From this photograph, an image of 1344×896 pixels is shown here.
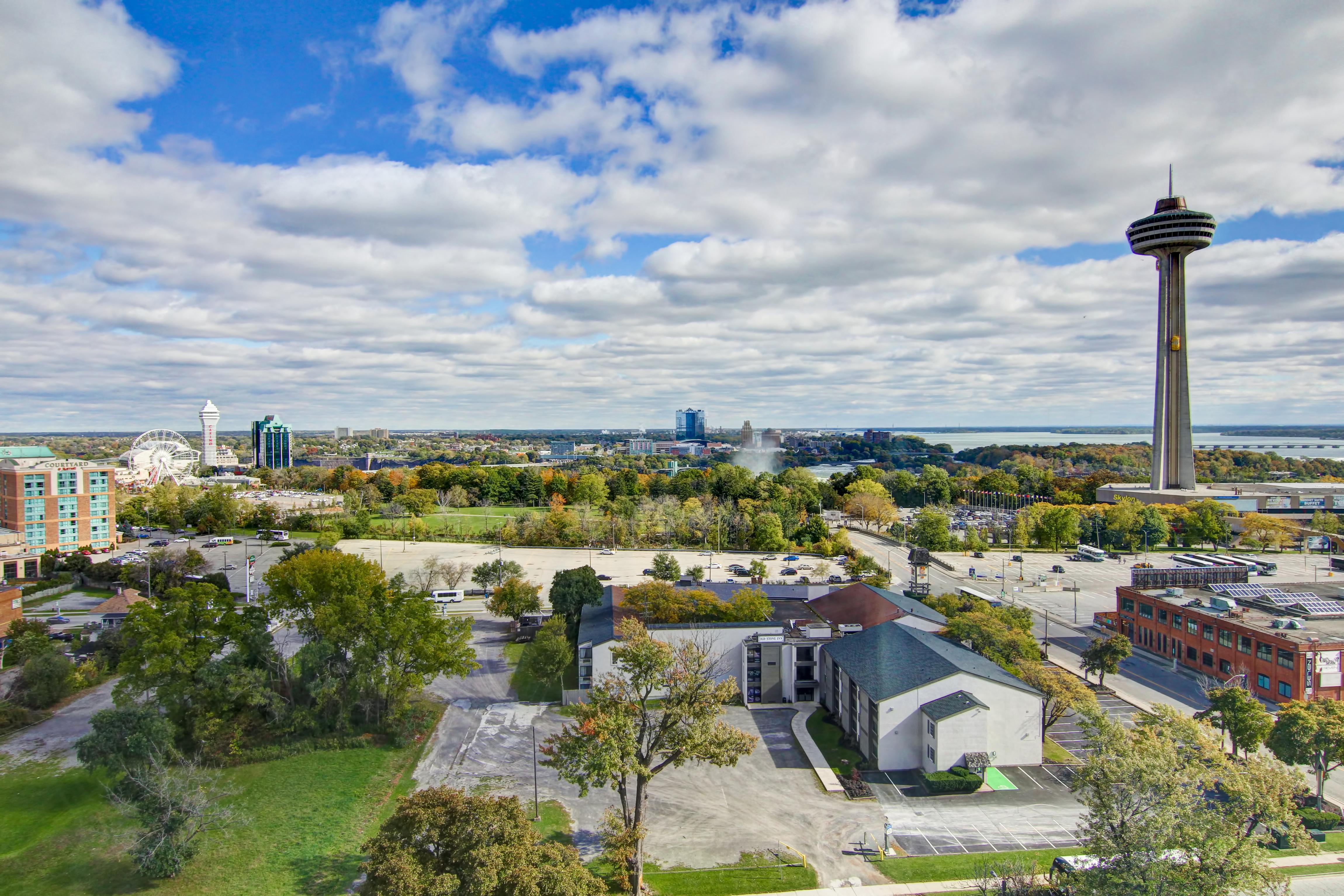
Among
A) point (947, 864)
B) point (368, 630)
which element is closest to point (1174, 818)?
point (947, 864)

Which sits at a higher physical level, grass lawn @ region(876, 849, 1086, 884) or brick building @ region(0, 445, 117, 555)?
brick building @ region(0, 445, 117, 555)

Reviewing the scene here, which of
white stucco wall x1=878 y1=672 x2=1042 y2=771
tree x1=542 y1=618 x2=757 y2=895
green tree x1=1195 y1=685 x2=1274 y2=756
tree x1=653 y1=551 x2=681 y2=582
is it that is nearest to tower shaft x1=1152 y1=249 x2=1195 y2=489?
tree x1=653 y1=551 x2=681 y2=582

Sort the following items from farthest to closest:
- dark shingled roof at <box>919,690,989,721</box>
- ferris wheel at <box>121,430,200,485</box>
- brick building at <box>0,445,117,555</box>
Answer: ferris wheel at <box>121,430,200,485</box>
brick building at <box>0,445,117,555</box>
dark shingled roof at <box>919,690,989,721</box>

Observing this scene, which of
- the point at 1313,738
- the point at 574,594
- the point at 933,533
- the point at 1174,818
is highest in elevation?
the point at 1174,818

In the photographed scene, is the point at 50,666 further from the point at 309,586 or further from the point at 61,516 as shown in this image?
the point at 61,516

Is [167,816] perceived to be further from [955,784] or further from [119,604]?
[119,604]

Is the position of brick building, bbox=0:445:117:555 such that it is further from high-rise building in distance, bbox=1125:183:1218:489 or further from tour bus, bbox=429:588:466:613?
high-rise building in distance, bbox=1125:183:1218:489

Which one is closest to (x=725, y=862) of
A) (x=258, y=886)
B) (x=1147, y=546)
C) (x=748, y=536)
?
(x=258, y=886)
